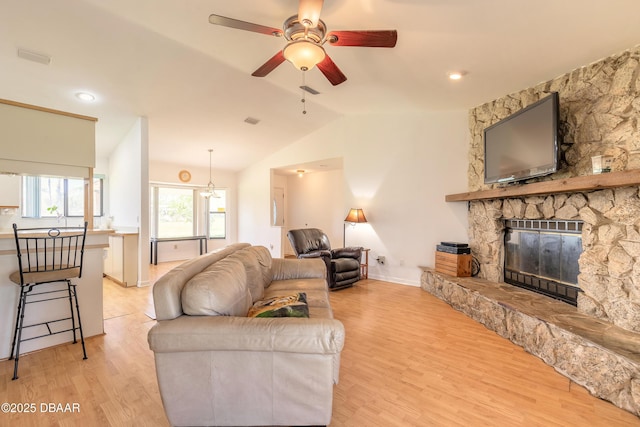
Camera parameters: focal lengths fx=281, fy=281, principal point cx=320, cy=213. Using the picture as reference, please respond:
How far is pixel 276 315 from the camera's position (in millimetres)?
1650

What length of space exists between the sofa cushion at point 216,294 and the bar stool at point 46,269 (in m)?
1.51

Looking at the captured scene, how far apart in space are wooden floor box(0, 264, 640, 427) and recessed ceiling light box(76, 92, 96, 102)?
309 cm

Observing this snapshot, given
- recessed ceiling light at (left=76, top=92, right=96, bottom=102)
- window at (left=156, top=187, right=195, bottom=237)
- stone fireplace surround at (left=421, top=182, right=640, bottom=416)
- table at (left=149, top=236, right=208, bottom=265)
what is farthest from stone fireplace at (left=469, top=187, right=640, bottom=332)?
window at (left=156, top=187, right=195, bottom=237)

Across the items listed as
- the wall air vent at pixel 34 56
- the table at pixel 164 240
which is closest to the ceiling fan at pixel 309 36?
the wall air vent at pixel 34 56

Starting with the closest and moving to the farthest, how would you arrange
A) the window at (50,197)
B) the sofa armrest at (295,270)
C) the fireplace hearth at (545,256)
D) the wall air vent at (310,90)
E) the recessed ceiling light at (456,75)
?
the fireplace hearth at (545,256)
the recessed ceiling light at (456,75)
the sofa armrest at (295,270)
the wall air vent at (310,90)
the window at (50,197)

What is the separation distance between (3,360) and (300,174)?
6.41 metres

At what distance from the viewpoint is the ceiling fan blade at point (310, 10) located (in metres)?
1.76

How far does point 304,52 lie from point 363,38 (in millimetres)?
450

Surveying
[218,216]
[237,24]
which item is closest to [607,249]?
[237,24]

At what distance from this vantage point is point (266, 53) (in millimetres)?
3242

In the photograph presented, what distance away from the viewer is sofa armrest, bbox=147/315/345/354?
4.59ft

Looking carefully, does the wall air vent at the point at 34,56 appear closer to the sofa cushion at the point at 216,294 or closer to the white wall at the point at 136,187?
the white wall at the point at 136,187

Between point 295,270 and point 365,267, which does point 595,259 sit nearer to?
point 295,270

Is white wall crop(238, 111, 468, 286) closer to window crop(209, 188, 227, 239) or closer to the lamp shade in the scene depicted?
the lamp shade
